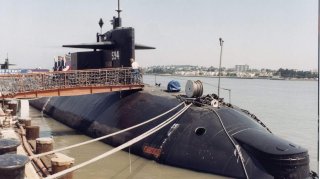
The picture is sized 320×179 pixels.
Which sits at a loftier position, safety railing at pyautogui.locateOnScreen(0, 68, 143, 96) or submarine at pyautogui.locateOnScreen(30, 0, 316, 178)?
safety railing at pyautogui.locateOnScreen(0, 68, 143, 96)

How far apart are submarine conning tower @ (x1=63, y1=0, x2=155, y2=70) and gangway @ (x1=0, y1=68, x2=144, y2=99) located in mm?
1019

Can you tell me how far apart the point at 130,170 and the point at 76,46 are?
9972 millimetres

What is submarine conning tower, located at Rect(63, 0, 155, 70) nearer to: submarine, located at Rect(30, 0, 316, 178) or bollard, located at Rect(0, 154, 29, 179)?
submarine, located at Rect(30, 0, 316, 178)

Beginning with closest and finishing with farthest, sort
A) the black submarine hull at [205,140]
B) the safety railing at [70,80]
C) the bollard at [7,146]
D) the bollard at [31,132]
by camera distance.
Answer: the bollard at [7,146] → the black submarine hull at [205,140] → the bollard at [31,132] → the safety railing at [70,80]

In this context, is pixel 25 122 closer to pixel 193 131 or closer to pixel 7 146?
pixel 193 131

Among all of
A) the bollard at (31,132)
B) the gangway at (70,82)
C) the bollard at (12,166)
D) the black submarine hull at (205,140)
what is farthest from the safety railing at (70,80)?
the bollard at (12,166)

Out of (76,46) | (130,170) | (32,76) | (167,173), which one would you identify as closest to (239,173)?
(167,173)

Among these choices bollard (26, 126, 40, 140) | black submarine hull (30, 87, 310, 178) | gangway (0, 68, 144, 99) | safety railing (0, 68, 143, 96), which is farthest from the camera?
safety railing (0, 68, 143, 96)

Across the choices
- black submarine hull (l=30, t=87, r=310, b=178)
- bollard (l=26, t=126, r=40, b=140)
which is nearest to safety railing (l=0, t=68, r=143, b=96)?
black submarine hull (l=30, t=87, r=310, b=178)

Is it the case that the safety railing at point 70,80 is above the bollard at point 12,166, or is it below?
above

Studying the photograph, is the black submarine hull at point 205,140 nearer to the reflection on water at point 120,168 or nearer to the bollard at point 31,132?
the reflection on water at point 120,168

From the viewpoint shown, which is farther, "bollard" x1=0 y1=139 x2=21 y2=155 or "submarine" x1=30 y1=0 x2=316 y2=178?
"submarine" x1=30 y1=0 x2=316 y2=178

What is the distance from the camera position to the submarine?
36.3ft

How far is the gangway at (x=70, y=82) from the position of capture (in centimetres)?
1731
